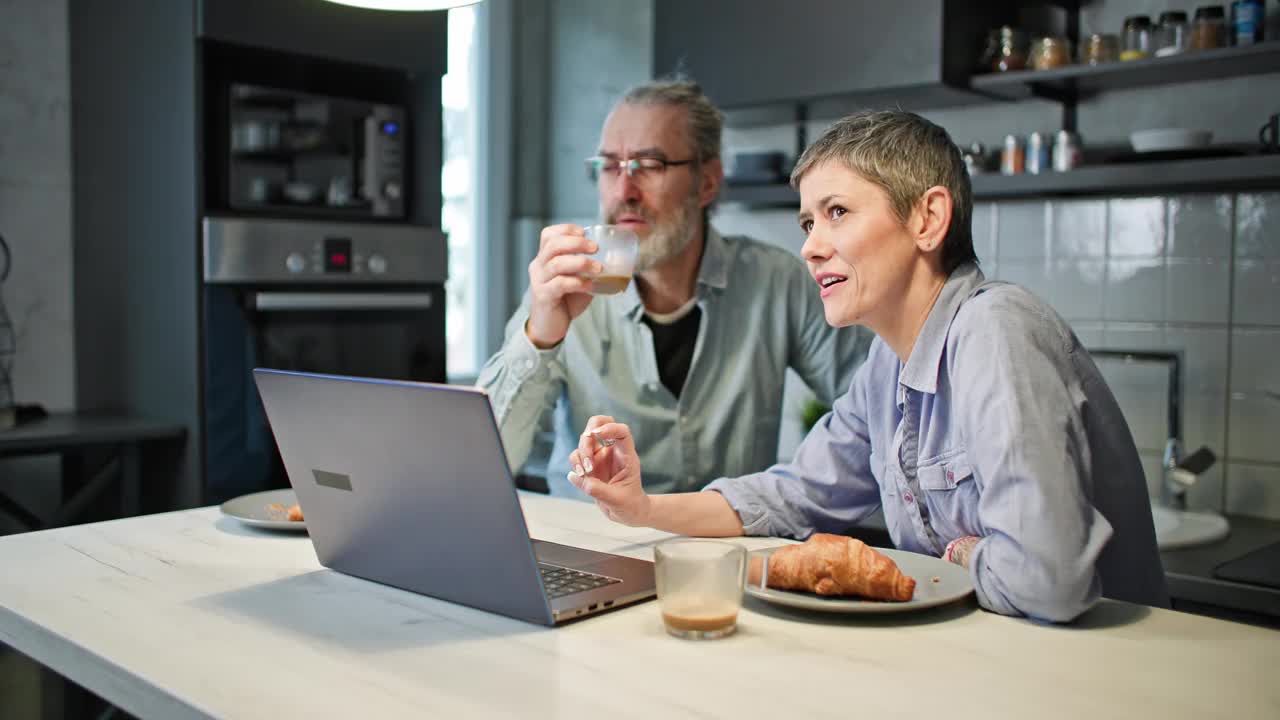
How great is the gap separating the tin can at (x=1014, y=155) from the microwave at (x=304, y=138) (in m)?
1.62

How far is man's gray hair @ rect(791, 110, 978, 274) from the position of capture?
4.67 feet

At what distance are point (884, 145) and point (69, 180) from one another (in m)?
2.44

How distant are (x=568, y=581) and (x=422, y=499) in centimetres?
21

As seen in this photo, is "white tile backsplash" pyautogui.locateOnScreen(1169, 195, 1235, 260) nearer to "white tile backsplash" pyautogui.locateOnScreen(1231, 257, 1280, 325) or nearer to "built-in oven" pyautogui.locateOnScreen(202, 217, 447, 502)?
"white tile backsplash" pyautogui.locateOnScreen(1231, 257, 1280, 325)

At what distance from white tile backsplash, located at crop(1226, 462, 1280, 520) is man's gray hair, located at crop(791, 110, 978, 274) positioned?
1.46 m

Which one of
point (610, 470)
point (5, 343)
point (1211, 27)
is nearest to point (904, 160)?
point (610, 470)

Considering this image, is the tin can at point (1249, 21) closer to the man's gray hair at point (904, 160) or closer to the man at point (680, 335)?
the man at point (680, 335)

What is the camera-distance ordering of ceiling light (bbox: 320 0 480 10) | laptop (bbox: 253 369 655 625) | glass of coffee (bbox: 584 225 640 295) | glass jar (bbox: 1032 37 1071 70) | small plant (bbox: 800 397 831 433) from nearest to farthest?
laptop (bbox: 253 369 655 625) < ceiling light (bbox: 320 0 480 10) < glass of coffee (bbox: 584 225 640 295) < glass jar (bbox: 1032 37 1071 70) < small plant (bbox: 800 397 831 433)

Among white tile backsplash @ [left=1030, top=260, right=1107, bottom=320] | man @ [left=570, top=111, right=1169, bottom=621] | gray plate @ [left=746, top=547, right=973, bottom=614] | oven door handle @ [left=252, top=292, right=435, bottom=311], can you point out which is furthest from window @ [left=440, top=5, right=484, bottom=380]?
gray plate @ [left=746, top=547, right=973, bottom=614]

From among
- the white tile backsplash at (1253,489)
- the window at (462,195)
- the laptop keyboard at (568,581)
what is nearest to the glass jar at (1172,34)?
the white tile backsplash at (1253,489)

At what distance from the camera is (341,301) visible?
9.71ft

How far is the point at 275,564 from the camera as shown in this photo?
1387 millimetres

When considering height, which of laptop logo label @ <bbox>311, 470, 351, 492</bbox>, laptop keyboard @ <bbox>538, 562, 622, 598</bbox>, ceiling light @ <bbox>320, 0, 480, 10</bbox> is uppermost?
ceiling light @ <bbox>320, 0, 480, 10</bbox>

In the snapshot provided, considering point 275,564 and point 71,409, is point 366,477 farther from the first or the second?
point 71,409
